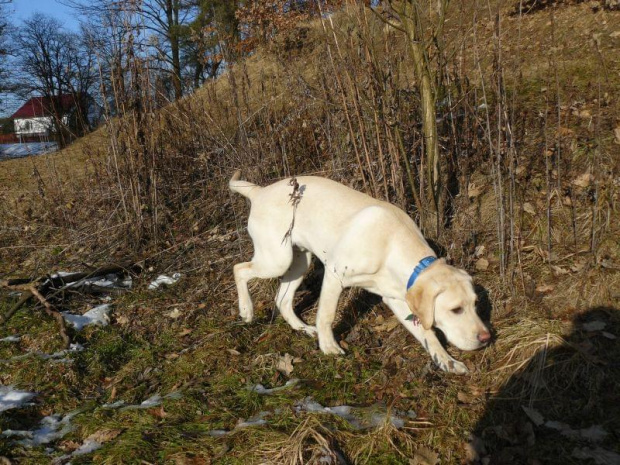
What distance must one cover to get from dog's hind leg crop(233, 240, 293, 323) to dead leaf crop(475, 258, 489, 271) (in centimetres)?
164

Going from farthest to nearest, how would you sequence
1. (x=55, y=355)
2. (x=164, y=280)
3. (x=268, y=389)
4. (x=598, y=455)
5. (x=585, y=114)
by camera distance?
(x=585, y=114), (x=164, y=280), (x=55, y=355), (x=268, y=389), (x=598, y=455)

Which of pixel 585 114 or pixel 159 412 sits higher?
pixel 585 114

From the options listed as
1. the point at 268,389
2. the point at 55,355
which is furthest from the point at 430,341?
the point at 55,355

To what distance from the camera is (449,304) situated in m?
3.40

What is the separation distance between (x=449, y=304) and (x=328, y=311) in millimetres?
1020

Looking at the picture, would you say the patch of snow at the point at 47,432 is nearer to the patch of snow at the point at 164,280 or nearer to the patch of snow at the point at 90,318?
the patch of snow at the point at 90,318

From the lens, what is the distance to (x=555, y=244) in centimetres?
457

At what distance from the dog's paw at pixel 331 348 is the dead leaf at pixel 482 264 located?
1460 mm

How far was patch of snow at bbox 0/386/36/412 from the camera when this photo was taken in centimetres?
363

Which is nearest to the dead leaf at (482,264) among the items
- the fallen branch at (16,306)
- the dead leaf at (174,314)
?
the dead leaf at (174,314)

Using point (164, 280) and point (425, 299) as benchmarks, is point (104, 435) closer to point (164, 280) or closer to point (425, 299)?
point (425, 299)

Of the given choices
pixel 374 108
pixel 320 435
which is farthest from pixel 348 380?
pixel 374 108

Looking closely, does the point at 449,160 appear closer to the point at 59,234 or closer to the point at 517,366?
the point at 517,366

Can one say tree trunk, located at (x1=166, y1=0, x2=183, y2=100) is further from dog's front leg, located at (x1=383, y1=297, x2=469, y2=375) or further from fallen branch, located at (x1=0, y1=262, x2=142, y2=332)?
dog's front leg, located at (x1=383, y1=297, x2=469, y2=375)
